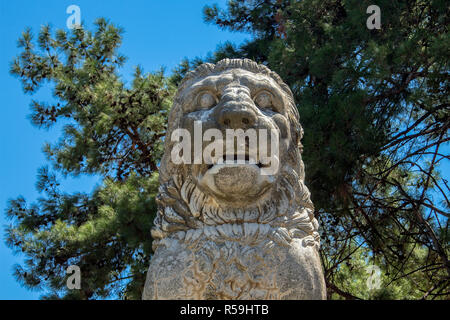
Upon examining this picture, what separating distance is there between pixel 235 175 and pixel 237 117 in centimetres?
30

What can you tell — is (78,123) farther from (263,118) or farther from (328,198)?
(263,118)

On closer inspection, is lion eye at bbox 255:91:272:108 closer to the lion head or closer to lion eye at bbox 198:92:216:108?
the lion head

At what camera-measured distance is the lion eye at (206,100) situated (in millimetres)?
3738

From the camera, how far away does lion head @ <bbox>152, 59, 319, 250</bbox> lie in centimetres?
345

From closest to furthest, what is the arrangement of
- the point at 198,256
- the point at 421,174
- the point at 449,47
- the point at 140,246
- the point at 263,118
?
the point at 198,256 < the point at 263,118 < the point at 449,47 < the point at 140,246 < the point at 421,174

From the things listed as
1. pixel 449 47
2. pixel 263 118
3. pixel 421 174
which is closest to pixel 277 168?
pixel 263 118

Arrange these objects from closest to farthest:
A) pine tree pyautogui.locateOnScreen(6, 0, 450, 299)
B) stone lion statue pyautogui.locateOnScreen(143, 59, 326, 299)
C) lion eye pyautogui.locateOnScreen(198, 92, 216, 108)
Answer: stone lion statue pyautogui.locateOnScreen(143, 59, 326, 299) → lion eye pyautogui.locateOnScreen(198, 92, 216, 108) → pine tree pyautogui.locateOnScreen(6, 0, 450, 299)

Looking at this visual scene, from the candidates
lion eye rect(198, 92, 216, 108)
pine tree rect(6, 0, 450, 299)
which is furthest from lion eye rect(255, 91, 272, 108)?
pine tree rect(6, 0, 450, 299)

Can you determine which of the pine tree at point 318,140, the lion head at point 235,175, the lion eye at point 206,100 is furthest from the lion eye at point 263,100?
the pine tree at point 318,140

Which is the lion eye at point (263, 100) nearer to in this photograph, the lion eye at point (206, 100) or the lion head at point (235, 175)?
the lion head at point (235, 175)

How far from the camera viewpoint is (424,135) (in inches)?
247

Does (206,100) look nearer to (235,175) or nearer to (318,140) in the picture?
(235,175)

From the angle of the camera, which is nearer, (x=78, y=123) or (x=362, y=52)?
(x=362, y=52)

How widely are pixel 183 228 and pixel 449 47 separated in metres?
2.79
